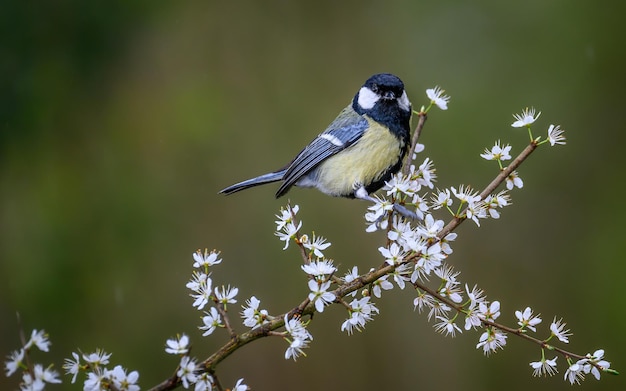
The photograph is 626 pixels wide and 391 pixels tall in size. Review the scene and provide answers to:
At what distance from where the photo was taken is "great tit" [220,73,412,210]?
1.69m

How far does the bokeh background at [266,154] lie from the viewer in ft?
8.79

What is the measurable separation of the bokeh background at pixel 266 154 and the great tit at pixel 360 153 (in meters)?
1.14

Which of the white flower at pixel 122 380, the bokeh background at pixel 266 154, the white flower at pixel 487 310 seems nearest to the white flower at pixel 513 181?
the white flower at pixel 487 310

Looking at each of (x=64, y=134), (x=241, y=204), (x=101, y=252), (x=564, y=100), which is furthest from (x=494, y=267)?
(x=64, y=134)

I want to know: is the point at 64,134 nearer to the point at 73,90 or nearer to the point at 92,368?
the point at 73,90

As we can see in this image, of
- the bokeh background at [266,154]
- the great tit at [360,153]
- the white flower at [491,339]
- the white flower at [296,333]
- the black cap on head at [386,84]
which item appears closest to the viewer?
the white flower at [296,333]

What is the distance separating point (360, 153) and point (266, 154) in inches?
54.6

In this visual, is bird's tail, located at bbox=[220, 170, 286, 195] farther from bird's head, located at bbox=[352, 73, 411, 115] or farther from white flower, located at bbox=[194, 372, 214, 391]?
white flower, located at bbox=[194, 372, 214, 391]

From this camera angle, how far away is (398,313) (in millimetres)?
2928

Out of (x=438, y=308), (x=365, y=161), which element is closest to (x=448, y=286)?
(x=438, y=308)

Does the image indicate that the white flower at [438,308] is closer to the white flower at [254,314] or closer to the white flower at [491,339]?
the white flower at [491,339]

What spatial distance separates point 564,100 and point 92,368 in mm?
2508

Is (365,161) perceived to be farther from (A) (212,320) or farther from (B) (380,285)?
(A) (212,320)

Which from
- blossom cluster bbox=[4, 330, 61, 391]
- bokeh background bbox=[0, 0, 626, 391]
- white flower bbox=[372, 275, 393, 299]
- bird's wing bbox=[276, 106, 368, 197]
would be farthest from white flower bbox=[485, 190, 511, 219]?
bokeh background bbox=[0, 0, 626, 391]
